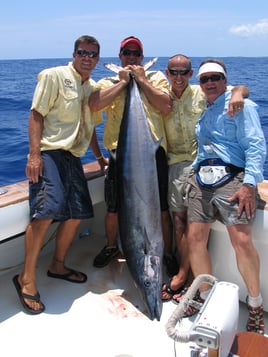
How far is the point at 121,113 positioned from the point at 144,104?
20cm

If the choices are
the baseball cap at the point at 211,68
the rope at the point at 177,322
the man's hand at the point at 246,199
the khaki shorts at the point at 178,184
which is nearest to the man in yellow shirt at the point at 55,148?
the khaki shorts at the point at 178,184

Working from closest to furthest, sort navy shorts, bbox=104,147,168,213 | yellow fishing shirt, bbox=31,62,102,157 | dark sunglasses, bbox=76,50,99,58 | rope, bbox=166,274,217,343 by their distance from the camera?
rope, bbox=166,274,217,343 → yellow fishing shirt, bbox=31,62,102,157 → dark sunglasses, bbox=76,50,99,58 → navy shorts, bbox=104,147,168,213

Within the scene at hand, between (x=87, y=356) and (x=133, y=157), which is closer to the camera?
(x=87, y=356)

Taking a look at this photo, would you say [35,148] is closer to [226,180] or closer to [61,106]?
[61,106]

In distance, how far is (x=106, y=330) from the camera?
2.48 m

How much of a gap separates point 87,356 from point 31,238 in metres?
0.81

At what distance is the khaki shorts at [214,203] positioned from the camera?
92.7 inches

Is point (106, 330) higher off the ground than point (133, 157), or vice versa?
point (133, 157)

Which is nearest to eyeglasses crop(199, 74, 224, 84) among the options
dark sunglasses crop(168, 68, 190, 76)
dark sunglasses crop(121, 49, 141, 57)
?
dark sunglasses crop(168, 68, 190, 76)

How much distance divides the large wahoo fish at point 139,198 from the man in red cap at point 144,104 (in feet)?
0.25

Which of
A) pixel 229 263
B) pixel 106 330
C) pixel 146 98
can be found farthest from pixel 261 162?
pixel 106 330

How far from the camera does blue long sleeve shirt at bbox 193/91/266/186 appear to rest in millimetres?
2281

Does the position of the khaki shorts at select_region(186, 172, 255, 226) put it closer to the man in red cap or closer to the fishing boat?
the fishing boat

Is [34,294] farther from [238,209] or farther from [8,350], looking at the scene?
[238,209]
